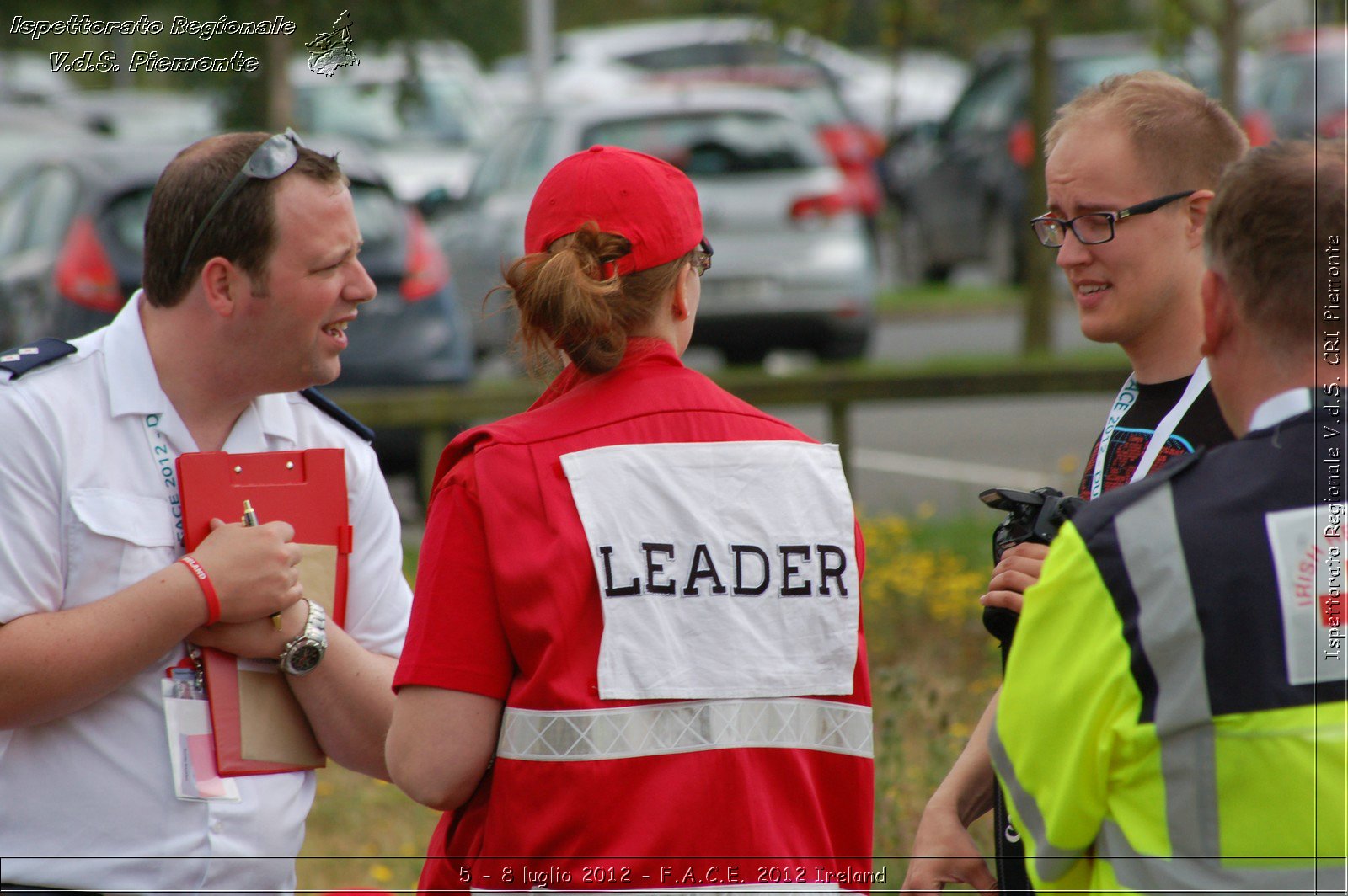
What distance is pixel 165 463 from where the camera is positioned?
2.63m

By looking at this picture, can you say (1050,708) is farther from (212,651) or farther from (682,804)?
(212,651)

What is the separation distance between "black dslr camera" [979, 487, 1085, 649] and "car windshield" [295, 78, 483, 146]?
481 inches

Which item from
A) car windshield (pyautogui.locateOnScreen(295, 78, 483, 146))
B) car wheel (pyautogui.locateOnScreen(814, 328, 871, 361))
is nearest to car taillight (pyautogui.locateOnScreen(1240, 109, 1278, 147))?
car wheel (pyautogui.locateOnScreen(814, 328, 871, 361))

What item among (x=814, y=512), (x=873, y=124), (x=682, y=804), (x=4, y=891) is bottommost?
(x=4, y=891)

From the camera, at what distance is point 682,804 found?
2105 millimetres

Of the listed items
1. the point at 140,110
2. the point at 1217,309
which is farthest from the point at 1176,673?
the point at 140,110

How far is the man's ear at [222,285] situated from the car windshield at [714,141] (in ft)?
26.9

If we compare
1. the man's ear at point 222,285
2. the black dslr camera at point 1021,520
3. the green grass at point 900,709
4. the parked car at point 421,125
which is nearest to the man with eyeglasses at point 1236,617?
the black dslr camera at point 1021,520

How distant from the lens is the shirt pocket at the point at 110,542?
2535 mm

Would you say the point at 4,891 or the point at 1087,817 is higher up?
the point at 1087,817

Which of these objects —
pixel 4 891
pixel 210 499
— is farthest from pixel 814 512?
pixel 4 891

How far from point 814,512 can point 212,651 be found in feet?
3.46

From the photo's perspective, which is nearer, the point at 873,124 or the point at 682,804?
the point at 682,804

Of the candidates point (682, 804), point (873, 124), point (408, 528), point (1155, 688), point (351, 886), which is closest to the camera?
point (1155, 688)
